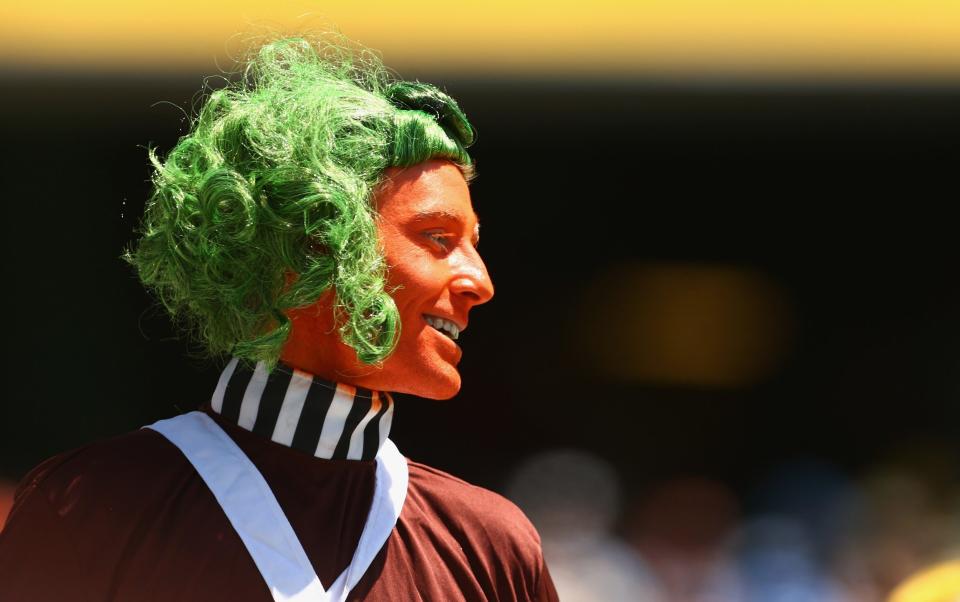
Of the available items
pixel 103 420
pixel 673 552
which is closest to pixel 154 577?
pixel 673 552

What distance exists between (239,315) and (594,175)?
3212 mm

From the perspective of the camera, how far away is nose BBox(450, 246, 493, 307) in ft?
5.85

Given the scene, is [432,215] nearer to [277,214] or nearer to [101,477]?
[277,214]

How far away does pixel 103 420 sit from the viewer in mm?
4566

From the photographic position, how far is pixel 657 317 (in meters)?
5.08

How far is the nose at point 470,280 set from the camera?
1784mm

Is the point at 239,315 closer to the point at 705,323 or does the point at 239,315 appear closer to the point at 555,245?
the point at 555,245

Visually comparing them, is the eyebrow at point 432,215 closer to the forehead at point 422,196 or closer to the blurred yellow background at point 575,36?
the forehead at point 422,196

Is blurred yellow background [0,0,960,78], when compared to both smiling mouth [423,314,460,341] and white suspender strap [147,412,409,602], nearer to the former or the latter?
smiling mouth [423,314,460,341]

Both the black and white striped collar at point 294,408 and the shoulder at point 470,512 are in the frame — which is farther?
the shoulder at point 470,512

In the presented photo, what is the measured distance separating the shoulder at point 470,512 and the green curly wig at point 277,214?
0.29m

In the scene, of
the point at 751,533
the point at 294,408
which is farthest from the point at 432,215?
the point at 751,533

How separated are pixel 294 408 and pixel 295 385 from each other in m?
0.03

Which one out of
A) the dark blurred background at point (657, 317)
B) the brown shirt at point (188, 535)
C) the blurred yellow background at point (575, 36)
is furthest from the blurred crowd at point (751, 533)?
the brown shirt at point (188, 535)
